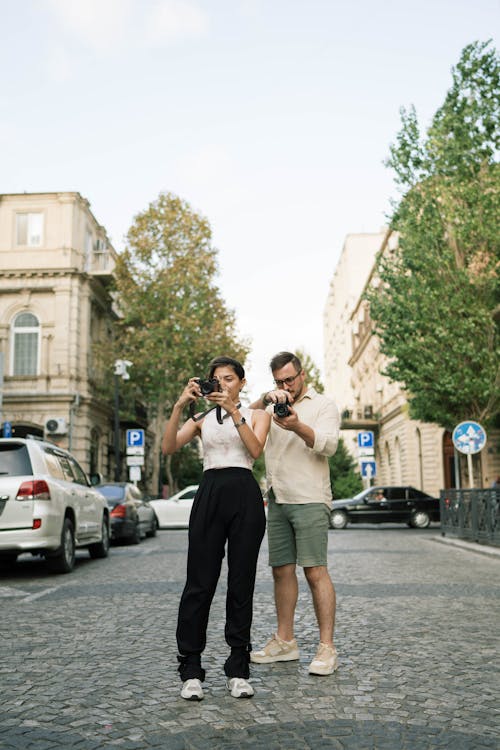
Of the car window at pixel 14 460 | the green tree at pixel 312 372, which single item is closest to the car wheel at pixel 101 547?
the car window at pixel 14 460

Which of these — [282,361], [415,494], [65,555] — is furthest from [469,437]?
[282,361]

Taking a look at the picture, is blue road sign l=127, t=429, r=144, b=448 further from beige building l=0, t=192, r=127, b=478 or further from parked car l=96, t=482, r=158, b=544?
parked car l=96, t=482, r=158, b=544

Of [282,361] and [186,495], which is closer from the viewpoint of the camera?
[282,361]

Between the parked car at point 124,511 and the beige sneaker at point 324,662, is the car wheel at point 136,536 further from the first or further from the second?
the beige sneaker at point 324,662

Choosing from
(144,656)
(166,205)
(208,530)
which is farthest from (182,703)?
(166,205)

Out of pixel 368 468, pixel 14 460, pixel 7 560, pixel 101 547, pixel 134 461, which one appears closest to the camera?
pixel 14 460

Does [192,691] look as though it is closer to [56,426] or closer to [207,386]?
[207,386]

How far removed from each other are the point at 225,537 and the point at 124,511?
13.6 m

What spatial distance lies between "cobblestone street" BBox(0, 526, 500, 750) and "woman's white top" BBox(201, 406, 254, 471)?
3.99 ft

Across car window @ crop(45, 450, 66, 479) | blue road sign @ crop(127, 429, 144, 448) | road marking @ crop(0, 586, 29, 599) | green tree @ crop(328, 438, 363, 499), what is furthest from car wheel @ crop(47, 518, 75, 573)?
green tree @ crop(328, 438, 363, 499)

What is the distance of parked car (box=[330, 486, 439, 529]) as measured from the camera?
2830 cm

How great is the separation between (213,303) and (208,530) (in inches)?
1287

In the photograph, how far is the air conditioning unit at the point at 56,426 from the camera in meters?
35.5

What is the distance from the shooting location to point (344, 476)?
44.4 m
